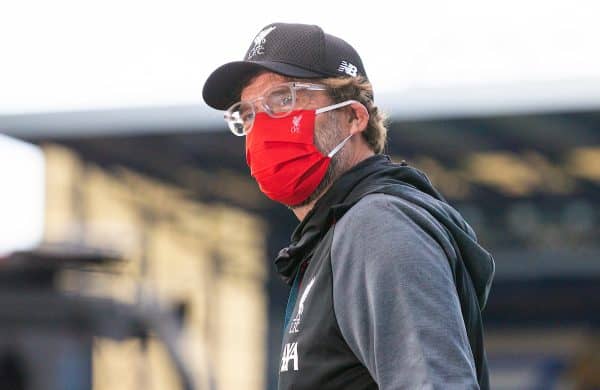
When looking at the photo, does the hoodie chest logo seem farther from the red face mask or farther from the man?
the red face mask

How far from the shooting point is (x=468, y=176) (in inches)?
811

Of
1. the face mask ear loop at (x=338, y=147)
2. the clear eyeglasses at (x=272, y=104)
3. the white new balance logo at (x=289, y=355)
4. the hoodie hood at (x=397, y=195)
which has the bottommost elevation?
the white new balance logo at (x=289, y=355)

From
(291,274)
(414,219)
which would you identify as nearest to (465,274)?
(414,219)

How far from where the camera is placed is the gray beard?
2.83 metres

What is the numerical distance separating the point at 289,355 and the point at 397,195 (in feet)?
1.21

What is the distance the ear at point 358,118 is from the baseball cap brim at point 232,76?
13 centimetres

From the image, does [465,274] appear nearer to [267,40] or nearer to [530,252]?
[267,40]

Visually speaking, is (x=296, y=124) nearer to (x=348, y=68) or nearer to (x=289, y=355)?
(x=348, y=68)

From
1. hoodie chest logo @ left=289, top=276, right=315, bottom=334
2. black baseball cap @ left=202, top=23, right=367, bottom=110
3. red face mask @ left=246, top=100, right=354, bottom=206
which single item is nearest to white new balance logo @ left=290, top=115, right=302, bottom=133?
red face mask @ left=246, top=100, right=354, bottom=206

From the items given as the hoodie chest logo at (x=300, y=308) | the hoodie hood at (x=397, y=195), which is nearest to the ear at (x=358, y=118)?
the hoodie hood at (x=397, y=195)

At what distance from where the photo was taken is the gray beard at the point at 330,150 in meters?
2.83

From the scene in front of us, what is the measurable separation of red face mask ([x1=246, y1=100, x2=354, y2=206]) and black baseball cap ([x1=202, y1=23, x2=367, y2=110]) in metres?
0.09

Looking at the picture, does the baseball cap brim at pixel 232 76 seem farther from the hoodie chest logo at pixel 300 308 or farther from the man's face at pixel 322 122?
the hoodie chest logo at pixel 300 308

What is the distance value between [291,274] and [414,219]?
17.2 inches
